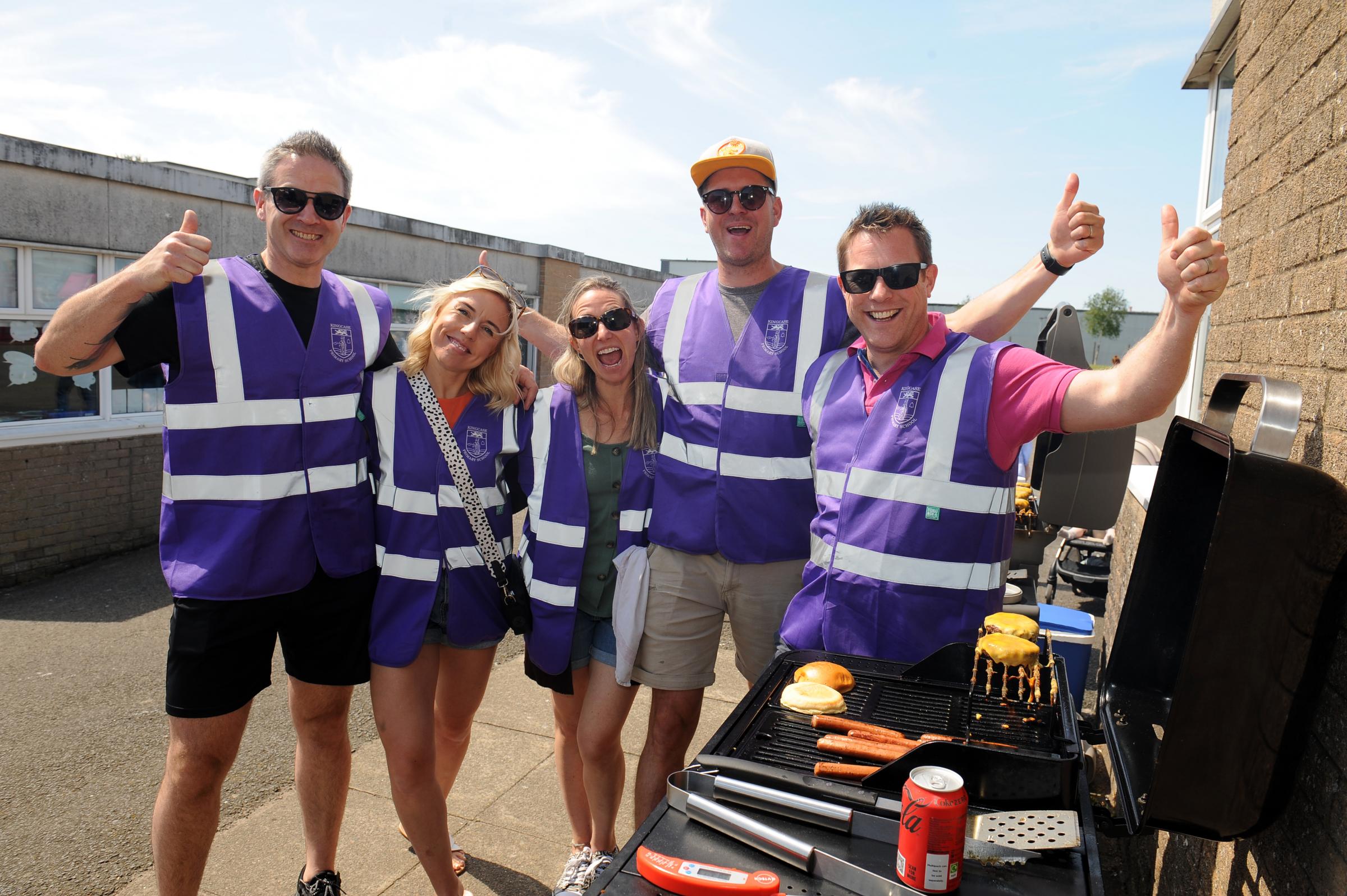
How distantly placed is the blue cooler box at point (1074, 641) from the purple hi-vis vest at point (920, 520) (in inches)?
66.7

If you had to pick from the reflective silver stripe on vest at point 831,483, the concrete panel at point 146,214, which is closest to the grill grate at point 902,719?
the reflective silver stripe on vest at point 831,483

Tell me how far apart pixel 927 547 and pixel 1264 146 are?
158 centimetres

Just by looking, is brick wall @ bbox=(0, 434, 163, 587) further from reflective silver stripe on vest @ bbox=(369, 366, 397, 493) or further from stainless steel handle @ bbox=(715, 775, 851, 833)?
stainless steel handle @ bbox=(715, 775, 851, 833)

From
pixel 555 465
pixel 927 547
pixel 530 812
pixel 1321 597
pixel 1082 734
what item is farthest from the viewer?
pixel 530 812

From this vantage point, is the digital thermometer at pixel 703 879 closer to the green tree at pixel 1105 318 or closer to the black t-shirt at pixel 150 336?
the black t-shirt at pixel 150 336

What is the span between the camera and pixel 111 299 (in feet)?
8.64

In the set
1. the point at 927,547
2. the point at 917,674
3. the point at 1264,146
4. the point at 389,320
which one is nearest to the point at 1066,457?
the point at 1264,146

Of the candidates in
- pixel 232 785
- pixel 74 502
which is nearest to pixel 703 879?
pixel 232 785

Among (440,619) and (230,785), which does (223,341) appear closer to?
(440,619)

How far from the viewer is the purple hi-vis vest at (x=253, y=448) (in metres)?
2.81

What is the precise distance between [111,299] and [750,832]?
2.44 meters

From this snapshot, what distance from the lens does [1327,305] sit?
6.00ft

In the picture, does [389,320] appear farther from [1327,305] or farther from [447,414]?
[1327,305]

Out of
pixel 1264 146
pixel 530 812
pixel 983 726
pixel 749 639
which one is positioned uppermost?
pixel 1264 146
